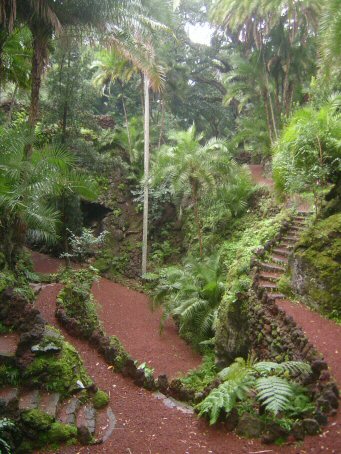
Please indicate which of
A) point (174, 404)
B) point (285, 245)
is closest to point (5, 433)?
point (174, 404)

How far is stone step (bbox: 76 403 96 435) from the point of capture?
15.5 feet

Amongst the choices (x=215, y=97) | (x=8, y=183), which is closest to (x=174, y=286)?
(x=8, y=183)

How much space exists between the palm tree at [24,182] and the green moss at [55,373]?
10.7 ft

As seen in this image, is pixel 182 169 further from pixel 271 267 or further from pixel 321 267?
pixel 321 267

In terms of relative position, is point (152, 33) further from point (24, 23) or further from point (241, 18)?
A: point (241, 18)

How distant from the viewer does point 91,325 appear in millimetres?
8633

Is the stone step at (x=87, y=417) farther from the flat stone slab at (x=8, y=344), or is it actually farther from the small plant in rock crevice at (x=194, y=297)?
the small plant in rock crevice at (x=194, y=297)

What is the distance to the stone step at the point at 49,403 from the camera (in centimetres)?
465

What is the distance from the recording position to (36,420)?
4.30 meters

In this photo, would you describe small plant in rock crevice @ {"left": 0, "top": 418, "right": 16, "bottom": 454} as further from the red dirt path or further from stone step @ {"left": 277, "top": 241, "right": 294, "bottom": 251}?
stone step @ {"left": 277, "top": 241, "right": 294, "bottom": 251}

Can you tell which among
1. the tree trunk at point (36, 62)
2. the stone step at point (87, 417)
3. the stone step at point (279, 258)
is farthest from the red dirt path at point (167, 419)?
the tree trunk at point (36, 62)

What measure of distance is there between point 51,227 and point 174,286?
4.12 metres

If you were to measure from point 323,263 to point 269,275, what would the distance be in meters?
1.61

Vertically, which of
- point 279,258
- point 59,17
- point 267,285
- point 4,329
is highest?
point 59,17
